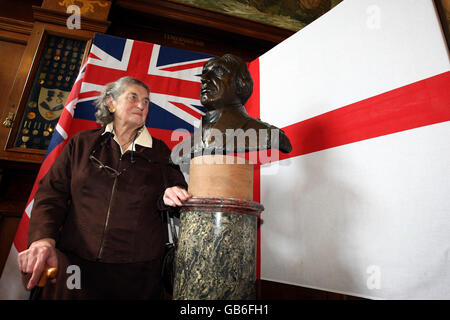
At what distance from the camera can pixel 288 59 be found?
165 cm

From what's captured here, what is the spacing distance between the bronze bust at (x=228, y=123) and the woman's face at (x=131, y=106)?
0.82 ft

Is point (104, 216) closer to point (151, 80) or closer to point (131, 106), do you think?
point (131, 106)

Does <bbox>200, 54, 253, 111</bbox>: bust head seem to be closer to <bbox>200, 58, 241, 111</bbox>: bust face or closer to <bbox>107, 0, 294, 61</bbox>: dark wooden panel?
<bbox>200, 58, 241, 111</bbox>: bust face

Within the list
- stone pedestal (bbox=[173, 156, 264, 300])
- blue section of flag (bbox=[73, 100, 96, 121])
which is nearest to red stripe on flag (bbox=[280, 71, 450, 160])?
stone pedestal (bbox=[173, 156, 264, 300])

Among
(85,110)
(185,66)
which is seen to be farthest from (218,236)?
(185,66)

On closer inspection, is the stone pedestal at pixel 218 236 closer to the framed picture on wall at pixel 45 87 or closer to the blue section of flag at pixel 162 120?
the blue section of flag at pixel 162 120

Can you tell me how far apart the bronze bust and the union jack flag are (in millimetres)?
712

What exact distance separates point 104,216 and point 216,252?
49cm

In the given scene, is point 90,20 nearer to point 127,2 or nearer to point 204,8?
point 127,2

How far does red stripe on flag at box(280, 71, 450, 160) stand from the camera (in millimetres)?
1006

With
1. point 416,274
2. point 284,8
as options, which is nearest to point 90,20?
point 284,8

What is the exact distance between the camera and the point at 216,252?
33.7 inches

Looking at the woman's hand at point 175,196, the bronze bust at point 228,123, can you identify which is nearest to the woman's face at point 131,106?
the bronze bust at point 228,123

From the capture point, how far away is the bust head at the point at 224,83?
1.18m
